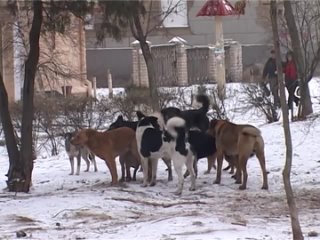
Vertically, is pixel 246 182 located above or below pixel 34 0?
below

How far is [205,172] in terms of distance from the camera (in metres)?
14.5

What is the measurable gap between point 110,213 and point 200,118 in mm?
3957

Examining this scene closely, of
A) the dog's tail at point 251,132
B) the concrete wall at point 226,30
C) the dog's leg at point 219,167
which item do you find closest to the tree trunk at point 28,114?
the dog's leg at point 219,167

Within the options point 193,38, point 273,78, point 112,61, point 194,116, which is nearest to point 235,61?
point 112,61

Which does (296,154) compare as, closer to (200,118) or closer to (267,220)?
(200,118)

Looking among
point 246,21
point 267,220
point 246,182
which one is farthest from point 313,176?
point 246,21

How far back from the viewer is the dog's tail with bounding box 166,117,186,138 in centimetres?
1255

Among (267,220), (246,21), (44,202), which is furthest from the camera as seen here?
(246,21)

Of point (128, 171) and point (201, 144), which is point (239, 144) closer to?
point (201, 144)

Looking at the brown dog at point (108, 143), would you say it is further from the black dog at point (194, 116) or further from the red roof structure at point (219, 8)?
the red roof structure at point (219, 8)

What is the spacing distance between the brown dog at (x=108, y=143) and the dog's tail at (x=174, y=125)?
97cm

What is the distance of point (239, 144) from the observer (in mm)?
12828

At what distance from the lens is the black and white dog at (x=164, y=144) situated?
1266 cm

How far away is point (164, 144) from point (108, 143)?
967mm
